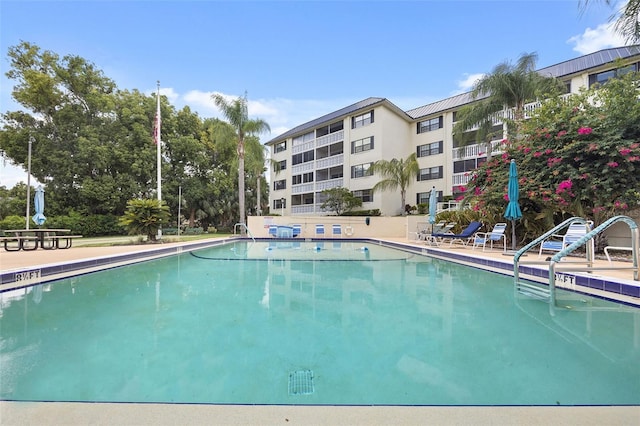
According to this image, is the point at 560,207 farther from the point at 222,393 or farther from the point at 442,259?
the point at 222,393

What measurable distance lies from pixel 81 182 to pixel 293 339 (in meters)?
27.1

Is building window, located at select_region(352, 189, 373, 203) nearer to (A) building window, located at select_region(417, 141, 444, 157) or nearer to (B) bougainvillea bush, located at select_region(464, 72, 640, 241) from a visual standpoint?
(A) building window, located at select_region(417, 141, 444, 157)

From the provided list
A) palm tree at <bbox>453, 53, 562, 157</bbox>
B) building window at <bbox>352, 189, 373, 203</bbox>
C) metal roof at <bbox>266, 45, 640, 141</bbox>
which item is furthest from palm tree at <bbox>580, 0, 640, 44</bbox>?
building window at <bbox>352, 189, 373, 203</bbox>

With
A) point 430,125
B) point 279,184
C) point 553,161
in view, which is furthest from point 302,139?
point 553,161

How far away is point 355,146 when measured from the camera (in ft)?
86.0

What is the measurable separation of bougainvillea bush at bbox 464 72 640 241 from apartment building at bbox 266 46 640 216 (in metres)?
8.44

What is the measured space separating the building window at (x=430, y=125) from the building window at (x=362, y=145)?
190 inches

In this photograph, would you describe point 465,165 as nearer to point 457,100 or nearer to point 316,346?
point 457,100

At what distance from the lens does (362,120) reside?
25.7 metres

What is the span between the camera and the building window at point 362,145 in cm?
2494

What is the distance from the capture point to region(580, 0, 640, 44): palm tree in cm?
430

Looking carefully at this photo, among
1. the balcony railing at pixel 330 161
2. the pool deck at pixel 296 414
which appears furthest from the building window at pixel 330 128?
the pool deck at pixel 296 414

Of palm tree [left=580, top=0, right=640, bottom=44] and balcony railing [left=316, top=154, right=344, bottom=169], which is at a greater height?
balcony railing [left=316, top=154, right=344, bottom=169]

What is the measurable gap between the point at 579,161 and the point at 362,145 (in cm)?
1746
